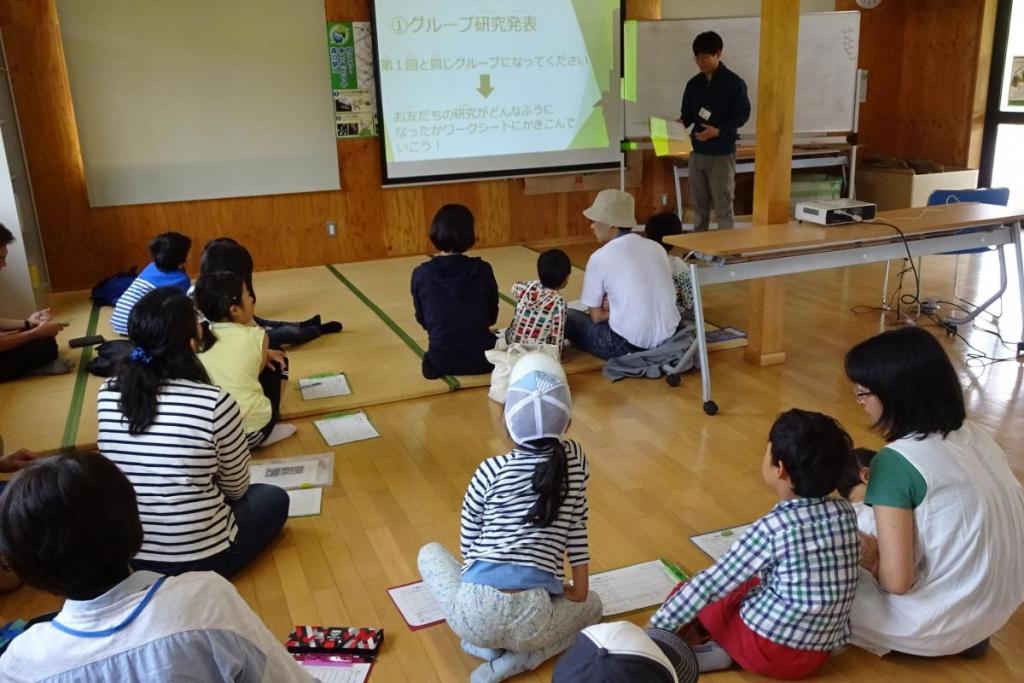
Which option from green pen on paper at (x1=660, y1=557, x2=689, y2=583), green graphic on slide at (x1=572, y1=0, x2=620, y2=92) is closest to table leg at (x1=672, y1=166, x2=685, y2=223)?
green graphic on slide at (x1=572, y1=0, x2=620, y2=92)

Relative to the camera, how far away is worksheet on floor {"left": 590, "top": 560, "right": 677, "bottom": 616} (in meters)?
2.35

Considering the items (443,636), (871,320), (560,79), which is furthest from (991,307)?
(443,636)

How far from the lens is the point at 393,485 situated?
3.10m

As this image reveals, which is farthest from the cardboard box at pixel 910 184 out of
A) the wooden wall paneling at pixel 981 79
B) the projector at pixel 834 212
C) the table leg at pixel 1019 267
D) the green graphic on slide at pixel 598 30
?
the projector at pixel 834 212

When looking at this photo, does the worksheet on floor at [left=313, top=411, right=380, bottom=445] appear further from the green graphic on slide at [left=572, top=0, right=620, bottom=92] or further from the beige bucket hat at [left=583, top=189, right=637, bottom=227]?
the green graphic on slide at [left=572, top=0, right=620, bottom=92]

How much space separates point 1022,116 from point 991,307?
3.20 m

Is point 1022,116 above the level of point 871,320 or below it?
above

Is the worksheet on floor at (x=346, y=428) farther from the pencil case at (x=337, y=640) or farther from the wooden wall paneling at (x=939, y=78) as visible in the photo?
the wooden wall paneling at (x=939, y=78)

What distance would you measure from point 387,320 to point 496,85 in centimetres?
261

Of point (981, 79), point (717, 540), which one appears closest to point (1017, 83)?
point (981, 79)

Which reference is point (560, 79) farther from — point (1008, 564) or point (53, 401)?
point (1008, 564)

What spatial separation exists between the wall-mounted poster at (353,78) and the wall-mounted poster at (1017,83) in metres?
5.39

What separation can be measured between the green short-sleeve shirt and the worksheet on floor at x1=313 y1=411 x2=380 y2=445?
2.10m

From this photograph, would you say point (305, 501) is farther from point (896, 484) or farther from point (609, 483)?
point (896, 484)
